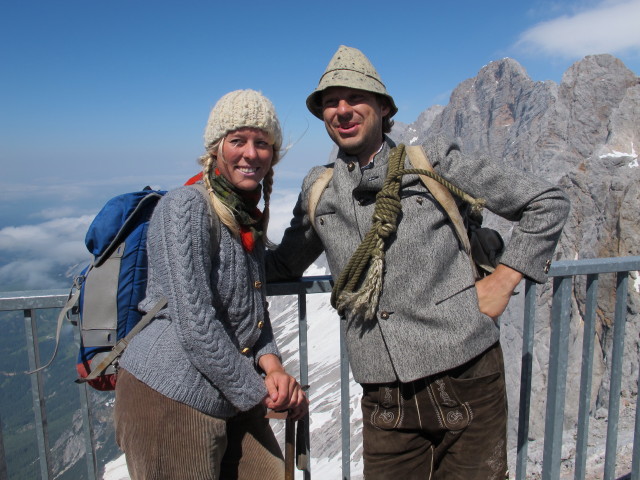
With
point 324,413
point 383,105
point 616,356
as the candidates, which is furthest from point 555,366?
point 324,413

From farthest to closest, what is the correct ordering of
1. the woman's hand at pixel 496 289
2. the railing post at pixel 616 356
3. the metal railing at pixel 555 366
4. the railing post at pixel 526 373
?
1. the railing post at pixel 616 356
2. the railing post at pixel 526 373
3. the metal railing at pixel 555 366
4. the woman's hand at pixel 496 289

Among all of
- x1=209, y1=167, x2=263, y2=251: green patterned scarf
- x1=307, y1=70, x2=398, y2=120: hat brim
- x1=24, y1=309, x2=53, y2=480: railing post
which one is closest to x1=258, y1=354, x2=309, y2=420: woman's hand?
x1=209, y1=167, x2=263, y2=251: green patterned scarf

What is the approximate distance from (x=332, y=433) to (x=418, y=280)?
46655 millimetres

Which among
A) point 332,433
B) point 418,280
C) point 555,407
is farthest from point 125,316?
point 332,433

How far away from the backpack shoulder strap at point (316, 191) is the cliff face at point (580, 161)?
0.67 m

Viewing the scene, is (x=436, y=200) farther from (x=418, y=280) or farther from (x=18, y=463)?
(x=18, y=463)

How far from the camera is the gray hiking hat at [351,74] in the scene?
2.35 m

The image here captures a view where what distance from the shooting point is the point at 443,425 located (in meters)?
2.40

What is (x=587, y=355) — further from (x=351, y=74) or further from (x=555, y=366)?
(x=351, y=74)

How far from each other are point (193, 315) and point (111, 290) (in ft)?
1.53

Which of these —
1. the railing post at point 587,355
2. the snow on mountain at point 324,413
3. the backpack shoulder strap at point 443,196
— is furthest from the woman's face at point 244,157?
the snow on mountain at point 324,413

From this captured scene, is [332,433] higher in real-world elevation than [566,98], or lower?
lower

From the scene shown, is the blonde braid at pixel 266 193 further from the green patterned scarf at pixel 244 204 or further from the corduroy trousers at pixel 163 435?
the corduroy trousers at pixel 163 435

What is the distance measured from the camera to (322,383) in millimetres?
63312
